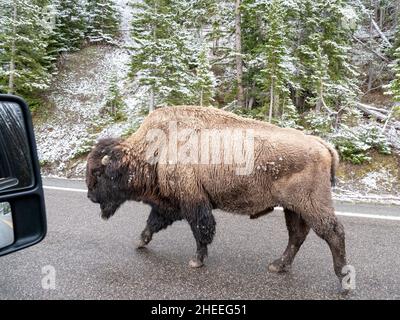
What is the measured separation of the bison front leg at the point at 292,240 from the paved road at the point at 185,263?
0.12 m

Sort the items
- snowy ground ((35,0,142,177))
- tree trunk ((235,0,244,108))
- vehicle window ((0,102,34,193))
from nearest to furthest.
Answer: vehicle window ((0,102,34,193)), snowy ground ((35,0,142,177)), tree trunk ((235,0,244,108))

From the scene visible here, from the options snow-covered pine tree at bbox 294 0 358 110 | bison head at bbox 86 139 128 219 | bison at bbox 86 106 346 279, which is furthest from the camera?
snow-covered pine tree at bbox 294 0 358 110

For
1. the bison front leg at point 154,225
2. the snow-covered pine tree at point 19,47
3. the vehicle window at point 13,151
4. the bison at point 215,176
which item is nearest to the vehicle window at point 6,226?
the vehicle window at point 13,151

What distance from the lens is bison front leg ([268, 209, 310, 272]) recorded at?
3758 millimetres

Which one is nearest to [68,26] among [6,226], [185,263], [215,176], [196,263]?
[215,176]

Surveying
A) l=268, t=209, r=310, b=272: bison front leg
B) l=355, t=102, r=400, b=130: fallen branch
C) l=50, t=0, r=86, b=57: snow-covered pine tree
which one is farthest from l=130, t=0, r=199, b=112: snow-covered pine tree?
l=50, t=0, r=86, b=57: snow-covered pine tree

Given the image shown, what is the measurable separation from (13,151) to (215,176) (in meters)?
2.31

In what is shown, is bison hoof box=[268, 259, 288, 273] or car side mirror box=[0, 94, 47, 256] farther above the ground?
car side mirror box=[0, 94, 47, 256]

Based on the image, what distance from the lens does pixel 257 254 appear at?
4172mm

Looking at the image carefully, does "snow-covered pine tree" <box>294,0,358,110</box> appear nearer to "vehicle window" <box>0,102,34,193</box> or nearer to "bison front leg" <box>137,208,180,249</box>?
"bison front leg" <box>137,208,180,249</box>

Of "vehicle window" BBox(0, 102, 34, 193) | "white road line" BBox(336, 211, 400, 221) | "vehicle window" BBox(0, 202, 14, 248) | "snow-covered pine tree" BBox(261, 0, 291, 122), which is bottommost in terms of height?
"white road line" BBox(336, 211, 400, 221)

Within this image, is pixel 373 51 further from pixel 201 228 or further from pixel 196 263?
pixel 196 263

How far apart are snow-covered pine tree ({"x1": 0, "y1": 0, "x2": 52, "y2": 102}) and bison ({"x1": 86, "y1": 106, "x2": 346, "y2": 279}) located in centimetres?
1339
